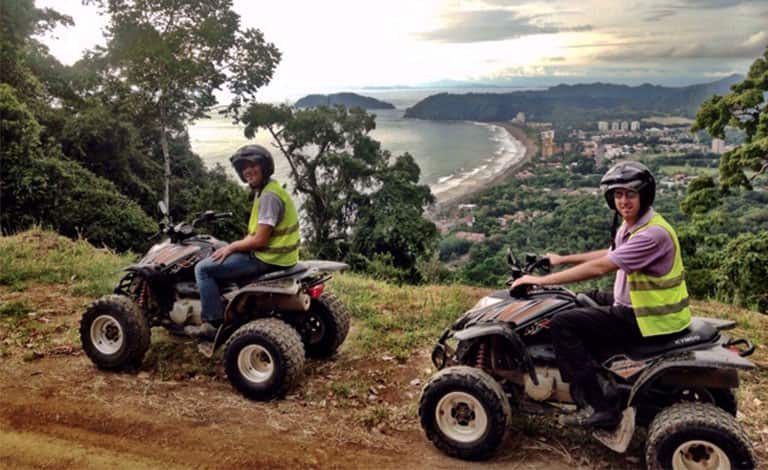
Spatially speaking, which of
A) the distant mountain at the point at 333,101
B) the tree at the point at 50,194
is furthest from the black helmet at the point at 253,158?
the distant mountain at the point at 333,101

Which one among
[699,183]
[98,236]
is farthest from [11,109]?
[699,183]

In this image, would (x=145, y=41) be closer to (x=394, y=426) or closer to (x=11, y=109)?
(x=11, y=109)

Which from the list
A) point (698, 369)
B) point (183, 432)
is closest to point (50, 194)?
point (183, 432)

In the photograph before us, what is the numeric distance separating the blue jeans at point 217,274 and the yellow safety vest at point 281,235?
0.09m

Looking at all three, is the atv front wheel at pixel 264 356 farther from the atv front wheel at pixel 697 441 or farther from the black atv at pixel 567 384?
the atv front wheel at pixel 697 441

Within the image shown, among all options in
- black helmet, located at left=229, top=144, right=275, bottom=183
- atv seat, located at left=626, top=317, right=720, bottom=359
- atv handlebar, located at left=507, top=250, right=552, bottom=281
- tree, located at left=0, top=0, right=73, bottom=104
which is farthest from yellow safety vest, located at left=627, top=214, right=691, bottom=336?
tree, located at left=0, top=0, right=73, bottom=104

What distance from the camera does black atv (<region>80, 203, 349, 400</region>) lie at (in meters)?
Result: 5.14

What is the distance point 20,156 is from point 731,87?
59.0 feet

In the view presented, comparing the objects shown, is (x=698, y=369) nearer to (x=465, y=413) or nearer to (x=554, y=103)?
(x=465, y=413)

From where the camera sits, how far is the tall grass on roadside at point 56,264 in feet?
26.9

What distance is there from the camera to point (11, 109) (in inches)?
564

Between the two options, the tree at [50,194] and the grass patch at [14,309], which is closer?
the grass patch at [14,309]

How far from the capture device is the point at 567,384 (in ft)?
13.9

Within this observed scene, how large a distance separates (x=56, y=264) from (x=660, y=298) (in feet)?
27.7
